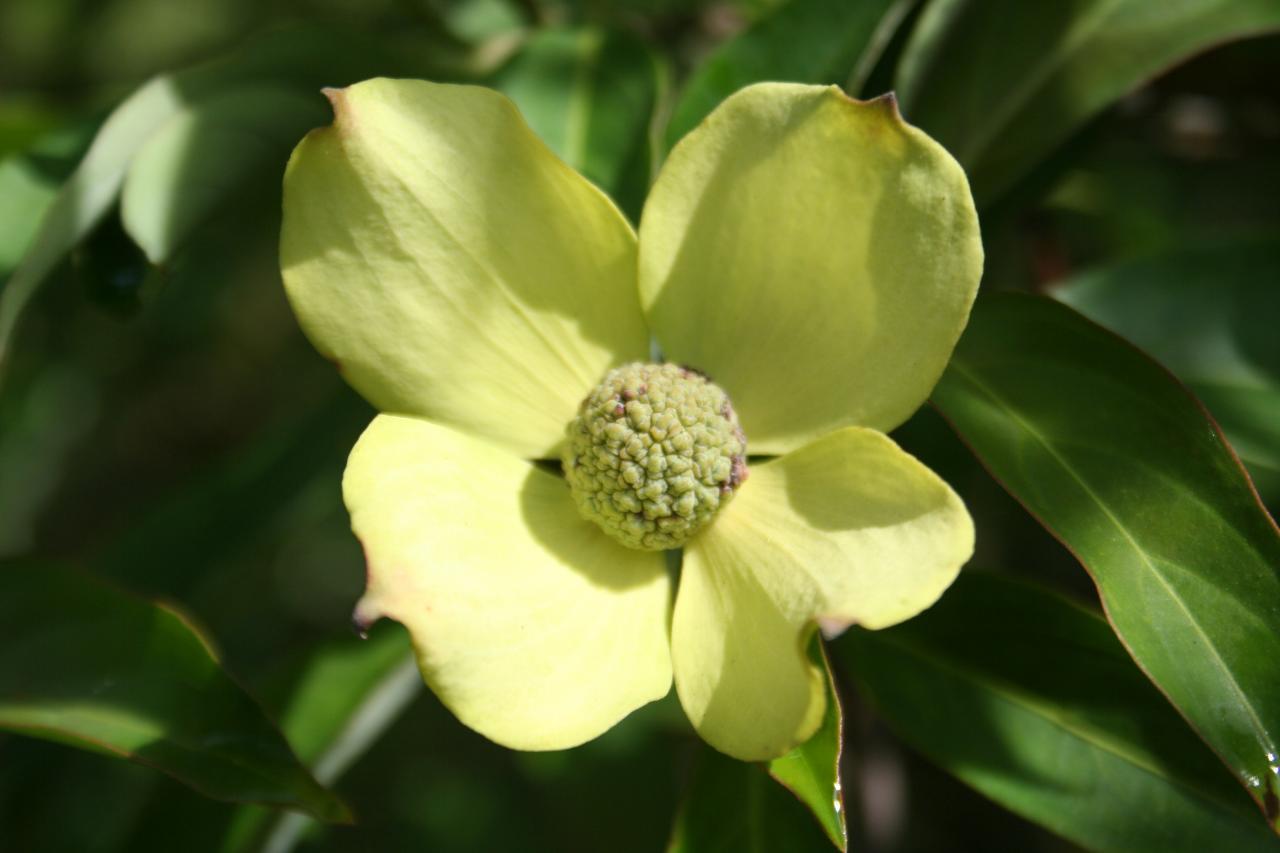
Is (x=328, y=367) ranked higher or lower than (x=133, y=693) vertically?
lower

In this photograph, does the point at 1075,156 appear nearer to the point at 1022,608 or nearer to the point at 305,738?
the point at 1022,608

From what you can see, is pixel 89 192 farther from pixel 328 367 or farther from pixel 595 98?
pixel 328 367

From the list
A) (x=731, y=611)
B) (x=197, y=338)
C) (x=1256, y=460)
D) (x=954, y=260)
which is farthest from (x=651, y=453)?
(x=197, y=338)

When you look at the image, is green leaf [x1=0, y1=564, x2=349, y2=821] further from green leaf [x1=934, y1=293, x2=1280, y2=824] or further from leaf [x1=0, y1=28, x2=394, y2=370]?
green leaf [x1=934, y1=293, x2=1280, y2=824]

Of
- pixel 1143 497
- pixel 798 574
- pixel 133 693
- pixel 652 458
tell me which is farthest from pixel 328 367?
pixel 1143 497

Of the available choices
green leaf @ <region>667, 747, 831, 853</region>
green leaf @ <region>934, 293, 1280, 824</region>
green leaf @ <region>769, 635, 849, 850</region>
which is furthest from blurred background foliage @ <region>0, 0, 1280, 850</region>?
green leaf @ <region>769, 635, 849, 850</region>

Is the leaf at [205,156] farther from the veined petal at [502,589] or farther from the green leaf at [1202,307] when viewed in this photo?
the green leaf at [1202,307]
